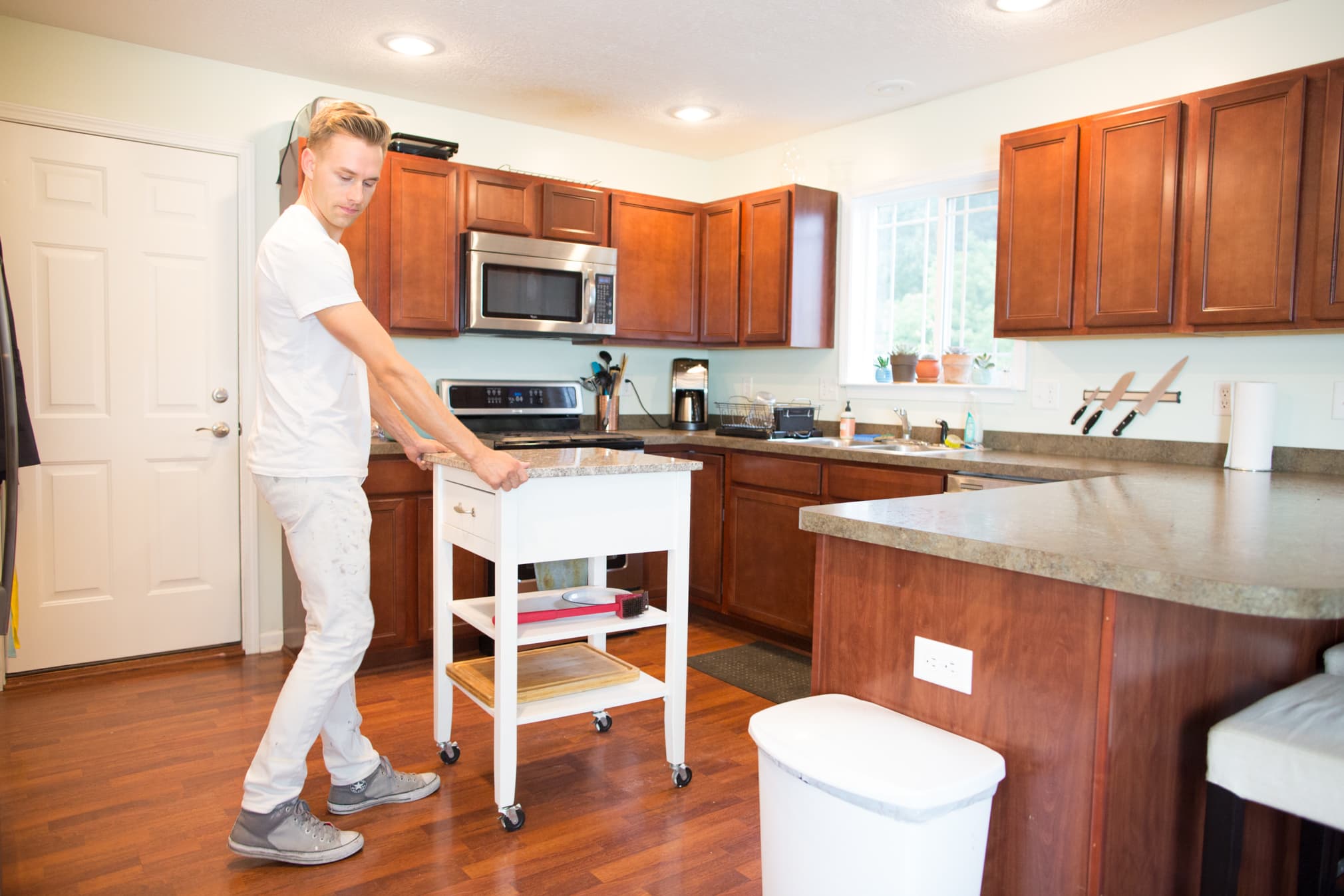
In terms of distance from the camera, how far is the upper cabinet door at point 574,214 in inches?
157

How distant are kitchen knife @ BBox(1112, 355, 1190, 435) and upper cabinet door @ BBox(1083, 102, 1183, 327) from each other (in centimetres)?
31

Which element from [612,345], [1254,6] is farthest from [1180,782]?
[612,345]

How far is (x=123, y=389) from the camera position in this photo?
3.41m

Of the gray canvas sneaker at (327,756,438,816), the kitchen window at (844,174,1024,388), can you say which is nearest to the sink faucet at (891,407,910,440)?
the kitchen window at (844,174,1024,388)

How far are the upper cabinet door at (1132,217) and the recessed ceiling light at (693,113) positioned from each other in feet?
5.60

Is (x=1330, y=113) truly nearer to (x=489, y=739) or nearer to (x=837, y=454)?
(x=837, y=454)

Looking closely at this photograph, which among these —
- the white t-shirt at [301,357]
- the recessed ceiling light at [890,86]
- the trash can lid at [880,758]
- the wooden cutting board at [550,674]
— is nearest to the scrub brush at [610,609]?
the wooden cutting board at [550,674]

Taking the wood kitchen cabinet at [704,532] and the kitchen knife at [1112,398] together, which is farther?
the wood kitchen cabinet at [704,532]

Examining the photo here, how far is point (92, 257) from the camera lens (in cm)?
333

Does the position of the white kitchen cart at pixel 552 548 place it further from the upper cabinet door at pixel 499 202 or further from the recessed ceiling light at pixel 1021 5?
the recessed ceiling light at pixel 1021 5

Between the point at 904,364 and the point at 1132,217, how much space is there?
127cm

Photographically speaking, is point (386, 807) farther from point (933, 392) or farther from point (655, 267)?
point (655, 267)

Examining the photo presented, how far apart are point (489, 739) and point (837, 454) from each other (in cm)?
167

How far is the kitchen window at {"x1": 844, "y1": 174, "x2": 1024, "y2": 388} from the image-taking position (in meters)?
3.81
